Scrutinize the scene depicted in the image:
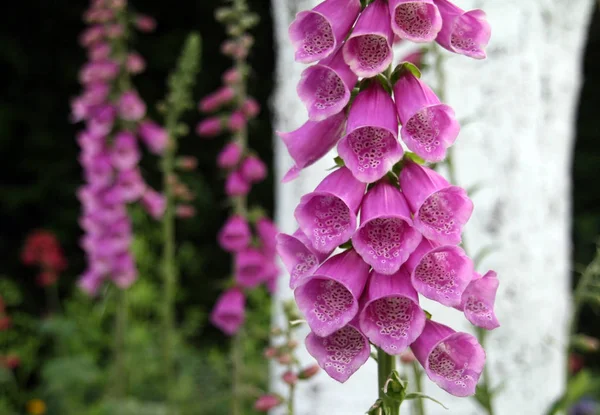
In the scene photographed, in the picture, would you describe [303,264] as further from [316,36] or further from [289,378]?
[289,378]

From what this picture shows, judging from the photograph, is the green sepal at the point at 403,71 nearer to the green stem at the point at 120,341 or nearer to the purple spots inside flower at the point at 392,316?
the purple spots inside flower at the point at 392,316

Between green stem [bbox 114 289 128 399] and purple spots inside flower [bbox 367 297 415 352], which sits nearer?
purple spots inside flower [bbox 367 297 415 352]

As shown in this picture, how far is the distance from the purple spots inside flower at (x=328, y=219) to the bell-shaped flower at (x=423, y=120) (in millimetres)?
97

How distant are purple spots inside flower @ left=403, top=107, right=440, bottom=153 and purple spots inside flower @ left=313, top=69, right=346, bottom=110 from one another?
0.26ft

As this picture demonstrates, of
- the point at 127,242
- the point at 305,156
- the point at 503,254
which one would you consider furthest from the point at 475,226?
the point at 305,156

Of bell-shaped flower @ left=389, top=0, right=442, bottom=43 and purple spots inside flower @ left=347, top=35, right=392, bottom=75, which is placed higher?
bell-shaped flower @ left=389, top=0, right=442, bottom=43

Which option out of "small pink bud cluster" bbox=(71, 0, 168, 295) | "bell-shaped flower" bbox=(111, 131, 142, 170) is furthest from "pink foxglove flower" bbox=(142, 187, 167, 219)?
"bell-shaped flower" bbox=(111, 131, 142, 170)

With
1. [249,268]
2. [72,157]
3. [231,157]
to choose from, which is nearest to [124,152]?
[231,157]

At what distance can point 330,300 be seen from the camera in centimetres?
79

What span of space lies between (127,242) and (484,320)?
1953mm

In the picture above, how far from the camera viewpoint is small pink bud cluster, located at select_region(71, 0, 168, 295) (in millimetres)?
2545

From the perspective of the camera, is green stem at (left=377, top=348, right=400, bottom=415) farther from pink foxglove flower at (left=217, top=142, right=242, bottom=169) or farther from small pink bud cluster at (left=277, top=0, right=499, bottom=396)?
pink foxglove flower at (left=217, top=142, right=242, bottom=169)

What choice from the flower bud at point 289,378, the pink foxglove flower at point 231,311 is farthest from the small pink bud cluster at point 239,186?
the flower bud at point 289,378

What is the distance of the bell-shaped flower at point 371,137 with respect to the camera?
785mm
